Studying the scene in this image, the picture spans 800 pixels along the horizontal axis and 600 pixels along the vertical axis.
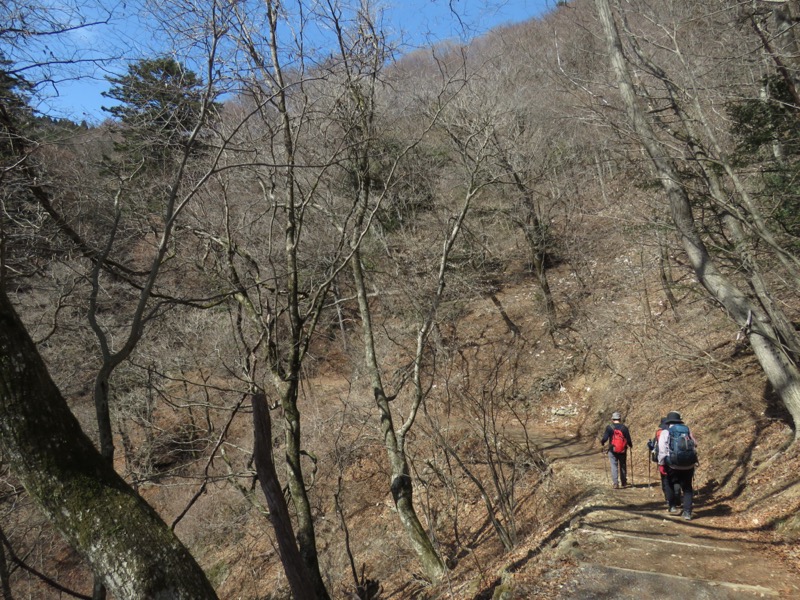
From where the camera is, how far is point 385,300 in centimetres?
1873

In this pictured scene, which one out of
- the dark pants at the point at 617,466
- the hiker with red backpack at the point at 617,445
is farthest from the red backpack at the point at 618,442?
the dark pants at the point at 617,466

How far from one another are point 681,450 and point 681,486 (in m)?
0.55

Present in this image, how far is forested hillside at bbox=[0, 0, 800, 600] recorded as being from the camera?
445 centimetres

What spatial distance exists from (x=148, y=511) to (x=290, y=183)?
11.7 ft

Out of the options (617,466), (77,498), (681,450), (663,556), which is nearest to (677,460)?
(681,450)

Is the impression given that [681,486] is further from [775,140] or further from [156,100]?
[156,100]

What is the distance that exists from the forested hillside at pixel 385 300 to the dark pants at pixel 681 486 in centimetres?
61

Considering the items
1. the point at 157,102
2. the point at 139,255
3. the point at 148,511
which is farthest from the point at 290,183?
the point at 139,255

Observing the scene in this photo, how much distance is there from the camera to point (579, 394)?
1571cm

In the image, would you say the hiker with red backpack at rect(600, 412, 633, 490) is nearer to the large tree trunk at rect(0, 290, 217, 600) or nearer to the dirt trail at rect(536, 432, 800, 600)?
the dirt trail at rect(536, 432, 800, 600)

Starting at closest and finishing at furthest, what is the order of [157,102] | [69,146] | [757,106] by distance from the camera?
[69,146]
[157,102]
[757,106]

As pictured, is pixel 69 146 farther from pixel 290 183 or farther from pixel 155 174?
pixel 155 174

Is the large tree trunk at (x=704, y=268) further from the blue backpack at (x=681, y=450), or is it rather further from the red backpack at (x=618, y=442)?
the red backpack at (x=618, y=442)

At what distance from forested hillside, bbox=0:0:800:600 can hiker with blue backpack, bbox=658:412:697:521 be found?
0.69 m
